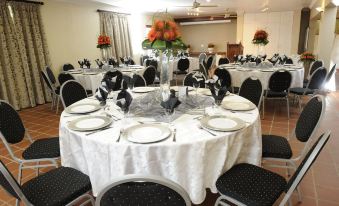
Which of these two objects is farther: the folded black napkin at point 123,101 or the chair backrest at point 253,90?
the chair backrest at point 253,90

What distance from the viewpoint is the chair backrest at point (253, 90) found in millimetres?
2730

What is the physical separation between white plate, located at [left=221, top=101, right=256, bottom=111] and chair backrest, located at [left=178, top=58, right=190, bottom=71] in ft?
16.4

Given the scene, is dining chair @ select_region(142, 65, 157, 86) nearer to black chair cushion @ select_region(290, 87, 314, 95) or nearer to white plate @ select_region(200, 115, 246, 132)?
black chair cushion @ select_region(290, 87, 314, 95)

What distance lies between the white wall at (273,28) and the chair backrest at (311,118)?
30.1ft

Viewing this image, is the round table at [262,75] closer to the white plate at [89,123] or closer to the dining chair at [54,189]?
the white plate at [89,123]

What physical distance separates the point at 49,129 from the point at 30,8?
3.07m

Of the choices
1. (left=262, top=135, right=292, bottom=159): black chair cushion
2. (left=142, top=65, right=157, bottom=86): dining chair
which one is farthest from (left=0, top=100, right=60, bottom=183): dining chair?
(left=142, top=65, right=157, bottom=86): dining chair

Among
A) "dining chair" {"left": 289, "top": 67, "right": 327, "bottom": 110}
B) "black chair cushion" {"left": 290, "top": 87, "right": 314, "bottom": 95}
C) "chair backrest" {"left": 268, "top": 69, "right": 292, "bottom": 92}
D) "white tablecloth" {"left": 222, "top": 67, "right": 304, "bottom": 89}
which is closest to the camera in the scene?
"chair backrest" {"left": 268, "top": 69, "right": 292, "bottom": 92}

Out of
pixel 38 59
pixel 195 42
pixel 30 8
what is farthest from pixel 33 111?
pixel 195 42

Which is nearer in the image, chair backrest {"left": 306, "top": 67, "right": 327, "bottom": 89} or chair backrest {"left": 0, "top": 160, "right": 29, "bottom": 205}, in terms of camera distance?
chair backrest {"left": 0, "top": 160, "right": 29, "bottom": 205}

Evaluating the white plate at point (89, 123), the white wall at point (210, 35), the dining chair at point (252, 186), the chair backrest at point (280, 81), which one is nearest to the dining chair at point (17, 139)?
the white plate at point (89, 123)

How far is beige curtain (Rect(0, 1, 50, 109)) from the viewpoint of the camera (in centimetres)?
480

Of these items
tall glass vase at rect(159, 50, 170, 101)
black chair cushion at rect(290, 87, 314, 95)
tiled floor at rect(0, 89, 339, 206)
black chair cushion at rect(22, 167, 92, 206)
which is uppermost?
tall glass vase at rect(159, 50, 170, 101)

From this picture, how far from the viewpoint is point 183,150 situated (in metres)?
1.37
